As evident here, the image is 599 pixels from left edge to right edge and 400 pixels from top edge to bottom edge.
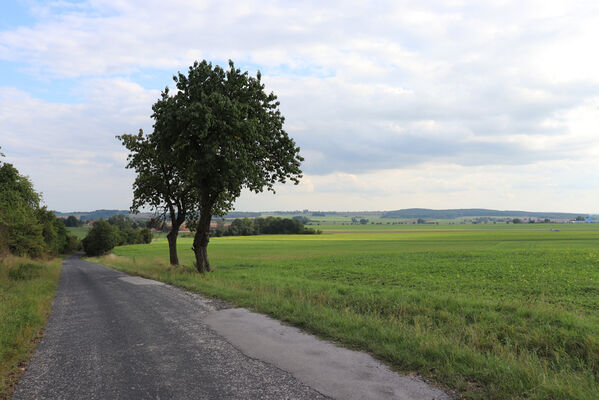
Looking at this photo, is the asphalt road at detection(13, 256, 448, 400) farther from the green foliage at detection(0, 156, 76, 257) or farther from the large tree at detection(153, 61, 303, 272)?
the green foliage at detection(0, 156, 76, 257)

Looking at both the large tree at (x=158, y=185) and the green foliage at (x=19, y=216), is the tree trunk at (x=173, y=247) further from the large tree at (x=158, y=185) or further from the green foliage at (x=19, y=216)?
the green foliage at (x=19, y=216)

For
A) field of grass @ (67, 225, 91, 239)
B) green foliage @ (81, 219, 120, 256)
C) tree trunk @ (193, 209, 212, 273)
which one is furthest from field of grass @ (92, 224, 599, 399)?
field of grass @ (67, 225, 91, 239)

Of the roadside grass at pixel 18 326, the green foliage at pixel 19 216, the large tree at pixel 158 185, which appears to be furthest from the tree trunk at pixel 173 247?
the roadside grass at pixel 18 326

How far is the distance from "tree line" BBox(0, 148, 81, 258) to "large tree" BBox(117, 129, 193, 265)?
7.99 metres

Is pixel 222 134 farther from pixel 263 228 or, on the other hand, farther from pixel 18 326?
pixel 263 228

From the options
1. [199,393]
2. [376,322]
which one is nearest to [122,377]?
[199,393]

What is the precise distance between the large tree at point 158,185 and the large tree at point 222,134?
590cm

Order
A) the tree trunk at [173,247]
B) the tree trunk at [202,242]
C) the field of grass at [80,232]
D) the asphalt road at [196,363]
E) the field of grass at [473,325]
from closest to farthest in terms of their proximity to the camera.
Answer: the asphalt road at [196,363], the field of grass at [473,325], the tree trunk at [202,242], the tree trunk at [173,247], the field of grass at [80,232]

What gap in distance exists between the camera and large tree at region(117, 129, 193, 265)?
28359 mm

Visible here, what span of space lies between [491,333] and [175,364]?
802 cm

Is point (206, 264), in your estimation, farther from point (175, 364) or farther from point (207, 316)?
point (175, 364)

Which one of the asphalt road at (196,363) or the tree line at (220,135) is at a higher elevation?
the tree line at (220,135)

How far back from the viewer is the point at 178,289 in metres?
15.4

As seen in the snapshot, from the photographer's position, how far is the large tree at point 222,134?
62.8 feet
